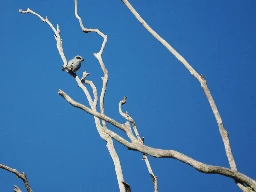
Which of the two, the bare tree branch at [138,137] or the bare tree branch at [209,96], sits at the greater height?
the bare tree branch at [138,137]

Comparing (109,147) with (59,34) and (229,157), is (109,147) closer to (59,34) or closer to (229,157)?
(229,157)

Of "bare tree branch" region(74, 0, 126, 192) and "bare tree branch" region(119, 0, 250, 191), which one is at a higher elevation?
"bare tree branch" region(74, 0, 126, 192)

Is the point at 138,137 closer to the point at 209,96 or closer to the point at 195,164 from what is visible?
the point at 209,96

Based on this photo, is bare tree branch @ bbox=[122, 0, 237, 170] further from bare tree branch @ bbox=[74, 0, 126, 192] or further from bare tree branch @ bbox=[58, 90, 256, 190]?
bare tree branch @ bbox=[74, 0, 126, 192]

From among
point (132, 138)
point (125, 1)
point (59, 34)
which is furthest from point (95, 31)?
point (132, 138)

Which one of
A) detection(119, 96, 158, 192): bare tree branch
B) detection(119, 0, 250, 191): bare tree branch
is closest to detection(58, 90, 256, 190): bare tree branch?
detection(119, 0, 250, 191): bare tree branch

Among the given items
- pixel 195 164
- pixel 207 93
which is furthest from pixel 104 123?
pixel 195 164

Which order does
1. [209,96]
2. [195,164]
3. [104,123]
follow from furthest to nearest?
1. [104,123]
2. [209,96]
3. [195,164]

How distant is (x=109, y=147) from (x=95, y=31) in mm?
2990

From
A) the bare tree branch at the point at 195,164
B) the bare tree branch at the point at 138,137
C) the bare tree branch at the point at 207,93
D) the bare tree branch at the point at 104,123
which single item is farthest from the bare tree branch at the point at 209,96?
the bare tree branch at the point at 138,137

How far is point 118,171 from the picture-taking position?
3932mm

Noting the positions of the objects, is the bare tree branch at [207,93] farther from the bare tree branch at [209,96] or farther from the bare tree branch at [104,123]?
the bare tree branch at [104,123]

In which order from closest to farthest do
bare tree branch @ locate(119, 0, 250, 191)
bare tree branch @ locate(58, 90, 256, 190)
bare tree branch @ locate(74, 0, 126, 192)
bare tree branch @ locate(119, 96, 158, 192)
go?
bare tree branch @ locate(58, 90, 256, 190), bare tree branch @ locate(119, 0, 250, 191), bare tree branch @ locate(74, 0, 126, 192), bare tree branch @ locate(119, 96, 158, 192)

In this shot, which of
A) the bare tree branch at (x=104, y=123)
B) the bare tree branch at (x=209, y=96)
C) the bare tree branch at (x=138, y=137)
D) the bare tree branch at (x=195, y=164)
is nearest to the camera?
the bare tree branch at (x=195, y=164)
